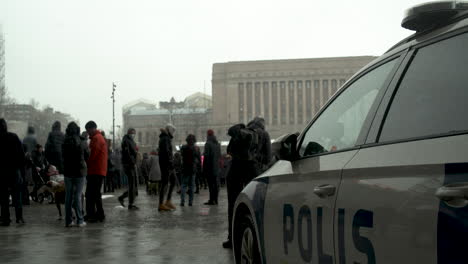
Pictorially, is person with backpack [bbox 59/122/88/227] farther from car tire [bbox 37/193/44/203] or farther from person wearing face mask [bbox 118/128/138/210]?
car tire [bbox 37/193/44/203]

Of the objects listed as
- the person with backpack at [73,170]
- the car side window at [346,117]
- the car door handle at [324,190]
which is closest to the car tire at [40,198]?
the person with backpack at [73,170]

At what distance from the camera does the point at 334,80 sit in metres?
119

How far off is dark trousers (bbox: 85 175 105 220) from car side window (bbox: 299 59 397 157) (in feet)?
27.6

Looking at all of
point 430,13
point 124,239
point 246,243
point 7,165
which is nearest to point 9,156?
point 7,165

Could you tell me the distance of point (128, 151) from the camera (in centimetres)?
1423

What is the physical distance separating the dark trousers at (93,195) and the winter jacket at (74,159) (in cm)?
88

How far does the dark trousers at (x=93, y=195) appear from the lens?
1196 centimetres

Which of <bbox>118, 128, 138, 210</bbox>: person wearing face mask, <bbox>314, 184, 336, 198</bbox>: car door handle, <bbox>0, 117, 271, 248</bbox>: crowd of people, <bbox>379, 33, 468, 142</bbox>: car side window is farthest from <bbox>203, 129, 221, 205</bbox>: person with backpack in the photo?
<bbox>379, 33, 468, 142</bbox>: car side window

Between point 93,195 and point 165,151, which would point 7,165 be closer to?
point 93,195

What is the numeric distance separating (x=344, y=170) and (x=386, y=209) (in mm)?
525

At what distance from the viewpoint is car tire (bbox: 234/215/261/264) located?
181 inches

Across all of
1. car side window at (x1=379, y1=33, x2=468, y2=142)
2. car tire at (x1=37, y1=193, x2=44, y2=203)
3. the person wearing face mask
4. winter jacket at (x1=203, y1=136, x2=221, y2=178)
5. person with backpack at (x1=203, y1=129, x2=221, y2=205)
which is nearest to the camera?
car side window at (x1=379, y1=33, x2=468, y2=142)

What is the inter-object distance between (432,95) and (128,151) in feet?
39.4

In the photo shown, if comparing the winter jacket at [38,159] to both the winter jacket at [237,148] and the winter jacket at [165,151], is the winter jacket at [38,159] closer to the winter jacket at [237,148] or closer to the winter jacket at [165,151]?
the winter jacket at [165,151]
